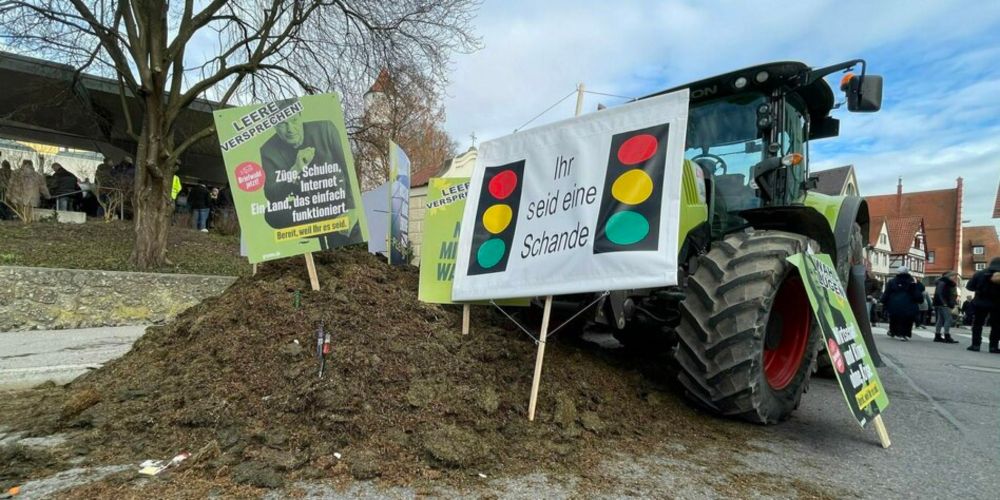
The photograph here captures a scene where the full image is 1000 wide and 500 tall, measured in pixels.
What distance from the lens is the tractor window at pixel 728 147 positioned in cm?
435

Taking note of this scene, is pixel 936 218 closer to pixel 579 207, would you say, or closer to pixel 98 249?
pixel 579 207

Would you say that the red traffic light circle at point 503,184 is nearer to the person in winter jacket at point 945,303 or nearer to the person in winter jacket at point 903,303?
the person in winter jacket at point 903,303

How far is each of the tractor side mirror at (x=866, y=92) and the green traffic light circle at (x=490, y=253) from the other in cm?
295

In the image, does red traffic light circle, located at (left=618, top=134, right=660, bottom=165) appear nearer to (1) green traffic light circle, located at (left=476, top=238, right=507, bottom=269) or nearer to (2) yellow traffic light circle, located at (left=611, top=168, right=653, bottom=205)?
(2) yellow traffic light circle, located at (left=611, top=168, right=653, bottom=205)

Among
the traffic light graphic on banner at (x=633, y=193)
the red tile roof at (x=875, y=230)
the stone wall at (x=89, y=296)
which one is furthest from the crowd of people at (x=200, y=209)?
the red tile roof at (x=875, y=230)

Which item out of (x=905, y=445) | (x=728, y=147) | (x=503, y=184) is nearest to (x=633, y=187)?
(x=503, y=184)

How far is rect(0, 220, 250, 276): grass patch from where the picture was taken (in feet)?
27.1

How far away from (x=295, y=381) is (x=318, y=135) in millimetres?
2185

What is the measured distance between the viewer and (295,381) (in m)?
2.94

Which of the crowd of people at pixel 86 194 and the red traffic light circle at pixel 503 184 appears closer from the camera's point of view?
the red traffic light circle at pixel 503 184

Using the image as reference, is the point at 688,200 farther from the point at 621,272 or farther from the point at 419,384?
the point at 419,384

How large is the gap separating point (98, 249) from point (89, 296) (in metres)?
2.78

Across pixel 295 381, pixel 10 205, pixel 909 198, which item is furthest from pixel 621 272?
pixel 909 198

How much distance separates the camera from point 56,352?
548 centimetres
